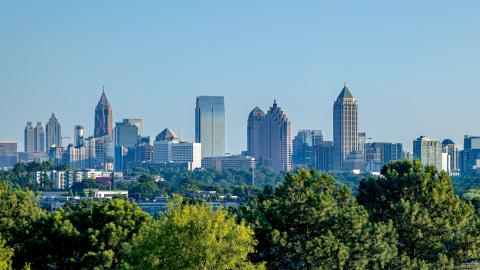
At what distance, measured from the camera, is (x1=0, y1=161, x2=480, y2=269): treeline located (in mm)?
38906

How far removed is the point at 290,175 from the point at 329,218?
320 centimetres

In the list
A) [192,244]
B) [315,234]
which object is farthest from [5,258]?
[315,234]

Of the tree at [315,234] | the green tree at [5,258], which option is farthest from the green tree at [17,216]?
the tree at [315,234]

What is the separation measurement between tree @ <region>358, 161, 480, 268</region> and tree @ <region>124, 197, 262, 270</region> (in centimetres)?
1025

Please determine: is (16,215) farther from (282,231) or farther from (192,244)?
(192,244)

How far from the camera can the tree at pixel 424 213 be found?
158ft

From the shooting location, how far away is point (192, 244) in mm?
38531

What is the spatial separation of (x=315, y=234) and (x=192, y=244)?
26.7ft

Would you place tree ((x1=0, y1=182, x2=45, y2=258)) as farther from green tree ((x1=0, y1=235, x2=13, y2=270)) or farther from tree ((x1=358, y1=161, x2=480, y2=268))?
tree ((x1=358, y1=161, x2=480, y2=268))

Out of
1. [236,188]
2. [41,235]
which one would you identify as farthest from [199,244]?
[236,188]

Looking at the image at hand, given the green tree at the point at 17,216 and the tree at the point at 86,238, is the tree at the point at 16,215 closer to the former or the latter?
the green tree at the point at 17,216

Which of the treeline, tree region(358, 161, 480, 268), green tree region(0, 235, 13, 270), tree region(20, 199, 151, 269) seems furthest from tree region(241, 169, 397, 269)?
green tree region(0, 235, 13, 270)

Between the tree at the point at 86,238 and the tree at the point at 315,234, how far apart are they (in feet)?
14.6

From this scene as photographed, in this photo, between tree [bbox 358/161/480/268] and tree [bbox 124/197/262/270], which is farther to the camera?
tree [bbox 358/161/480/268]
